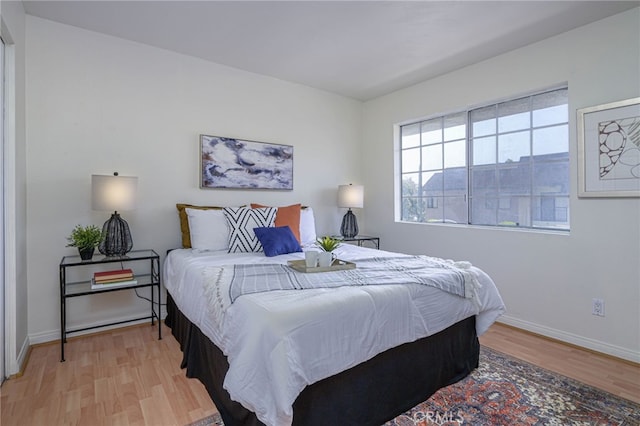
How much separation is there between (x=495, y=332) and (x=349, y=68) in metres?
2.93

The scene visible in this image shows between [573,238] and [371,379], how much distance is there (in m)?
2.18

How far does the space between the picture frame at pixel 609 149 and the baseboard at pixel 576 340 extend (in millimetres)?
1143

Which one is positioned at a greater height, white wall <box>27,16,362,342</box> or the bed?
white wall <box>27,16,362,342</box>

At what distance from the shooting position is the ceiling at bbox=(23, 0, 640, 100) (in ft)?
7.73

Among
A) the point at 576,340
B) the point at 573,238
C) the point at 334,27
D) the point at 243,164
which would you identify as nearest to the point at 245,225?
the point at 243,164

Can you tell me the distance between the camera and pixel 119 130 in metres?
2.86

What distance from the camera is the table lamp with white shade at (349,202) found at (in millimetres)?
4012

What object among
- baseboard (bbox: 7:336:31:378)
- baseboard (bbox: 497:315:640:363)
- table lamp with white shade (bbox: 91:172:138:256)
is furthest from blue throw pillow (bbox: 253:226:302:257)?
baseboard (bbox: 497:315:640:363)

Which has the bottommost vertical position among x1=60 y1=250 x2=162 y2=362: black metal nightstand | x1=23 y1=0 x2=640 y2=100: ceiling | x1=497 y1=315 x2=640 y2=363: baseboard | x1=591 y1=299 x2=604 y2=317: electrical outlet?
x1=497 y1=315 x2=640 y2=363: baseboard

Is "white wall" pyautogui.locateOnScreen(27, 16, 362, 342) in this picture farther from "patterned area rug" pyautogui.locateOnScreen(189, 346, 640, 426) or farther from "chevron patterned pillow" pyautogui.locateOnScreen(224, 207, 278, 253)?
"patterned area rug" pyautogui.locateOnScreen(189, 346, 640, 426)

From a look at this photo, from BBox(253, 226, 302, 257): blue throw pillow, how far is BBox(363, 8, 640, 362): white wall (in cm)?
178

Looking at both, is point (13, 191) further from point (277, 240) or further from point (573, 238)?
point (573, 238)

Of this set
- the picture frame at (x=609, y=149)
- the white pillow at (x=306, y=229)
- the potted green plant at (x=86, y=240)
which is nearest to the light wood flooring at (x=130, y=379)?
the potted green plant at (x=86, y=240)

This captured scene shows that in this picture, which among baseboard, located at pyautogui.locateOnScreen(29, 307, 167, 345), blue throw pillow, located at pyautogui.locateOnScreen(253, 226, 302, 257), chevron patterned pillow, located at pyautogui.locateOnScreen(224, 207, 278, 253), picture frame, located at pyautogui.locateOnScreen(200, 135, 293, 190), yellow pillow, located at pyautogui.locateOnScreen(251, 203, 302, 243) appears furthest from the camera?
picture frame, located at pyautogui.locateOnScreen(200, 135, 293, 190)
